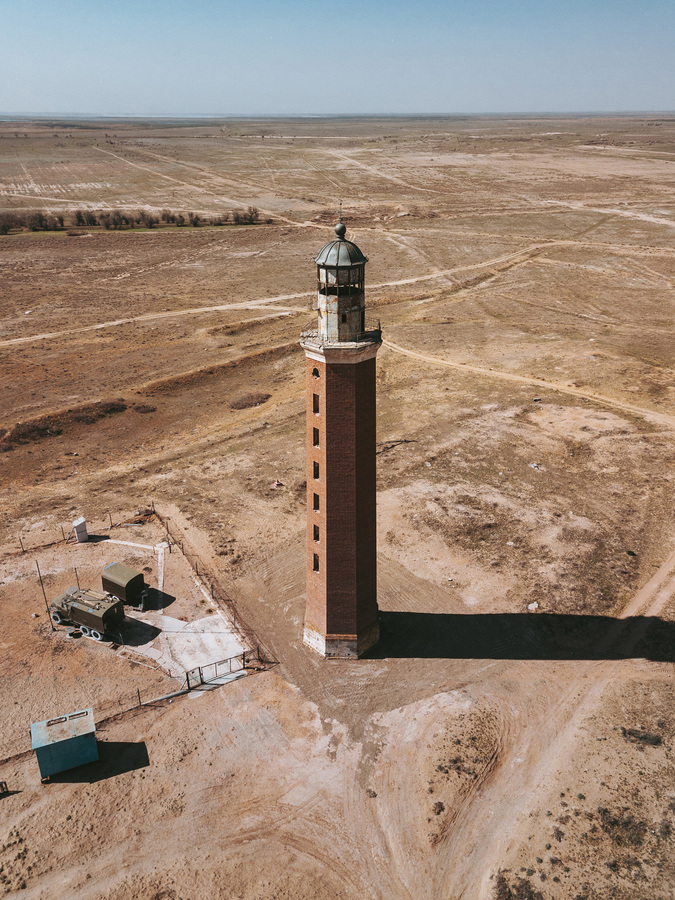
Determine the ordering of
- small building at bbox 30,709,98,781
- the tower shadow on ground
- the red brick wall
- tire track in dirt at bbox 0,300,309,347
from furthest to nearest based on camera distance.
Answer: tire track in dirt at bbox 0,300,309,347, the tower shadow on ground, the red brick wall, small building at bbox 30,709,98,781

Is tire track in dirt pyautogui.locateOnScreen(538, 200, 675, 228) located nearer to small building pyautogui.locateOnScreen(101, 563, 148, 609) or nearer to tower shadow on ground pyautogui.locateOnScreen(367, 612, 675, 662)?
tower shadow on ground pyautogui.locateOnScreen(367, 612, 675, 662)

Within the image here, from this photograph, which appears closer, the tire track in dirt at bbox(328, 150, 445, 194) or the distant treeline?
the distant treeline

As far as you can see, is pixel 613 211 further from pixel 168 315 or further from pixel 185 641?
pixel 185 641

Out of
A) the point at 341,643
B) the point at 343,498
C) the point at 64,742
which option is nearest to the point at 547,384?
the point at 341,643

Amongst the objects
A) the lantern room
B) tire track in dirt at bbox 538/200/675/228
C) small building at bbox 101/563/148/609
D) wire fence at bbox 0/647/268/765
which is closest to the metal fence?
wire fence at bbox 0/647/268/765

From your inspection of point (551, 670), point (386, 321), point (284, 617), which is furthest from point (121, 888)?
point (386, 321)

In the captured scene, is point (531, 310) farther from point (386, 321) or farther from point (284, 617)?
point (284, 617)
